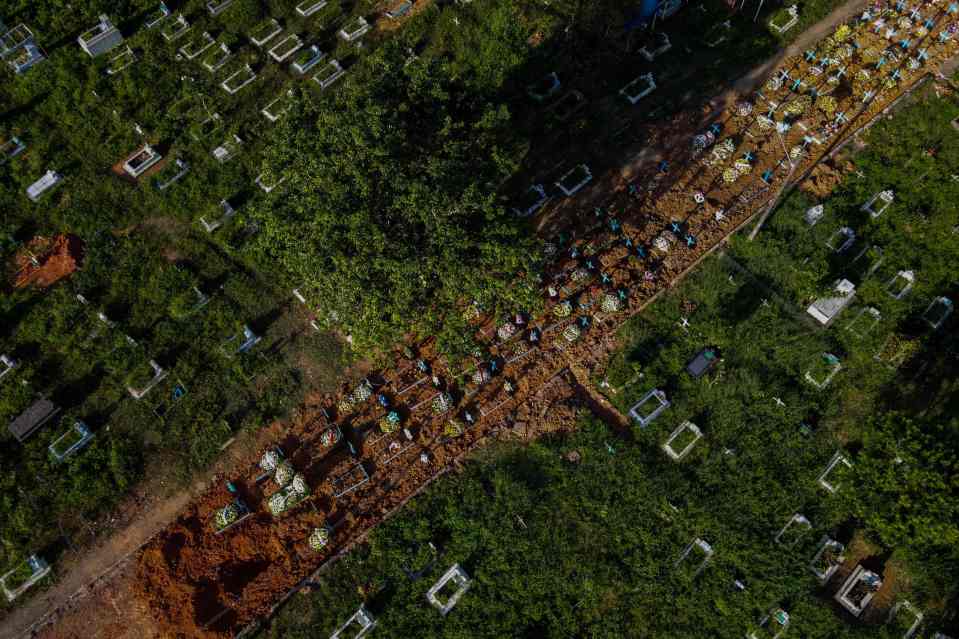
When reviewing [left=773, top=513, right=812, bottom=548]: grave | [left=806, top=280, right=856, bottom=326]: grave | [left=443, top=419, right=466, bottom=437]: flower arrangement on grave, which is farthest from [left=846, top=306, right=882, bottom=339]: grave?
[left=443, top=419, right=466, bottom=437]: flower arrangement on grave

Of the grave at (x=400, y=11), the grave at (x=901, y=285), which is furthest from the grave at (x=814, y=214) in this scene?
the grave at (x=400, y=11)

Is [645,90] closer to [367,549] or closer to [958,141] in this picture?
[958,141]

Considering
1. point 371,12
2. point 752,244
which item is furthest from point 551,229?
point 371,12

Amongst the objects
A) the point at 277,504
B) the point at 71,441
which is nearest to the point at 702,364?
the point at 277,504

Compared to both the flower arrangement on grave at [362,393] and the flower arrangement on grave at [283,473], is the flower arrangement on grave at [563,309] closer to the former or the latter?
the flower arrangement on grave at [362,393]

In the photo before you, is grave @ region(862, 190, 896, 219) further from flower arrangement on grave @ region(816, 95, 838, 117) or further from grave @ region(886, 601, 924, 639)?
grave @ region(886, 601, 924, 639)

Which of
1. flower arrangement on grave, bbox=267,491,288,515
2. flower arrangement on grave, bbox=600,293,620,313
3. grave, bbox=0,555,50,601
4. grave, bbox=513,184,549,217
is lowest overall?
grave, bbox=0,555,50,601
